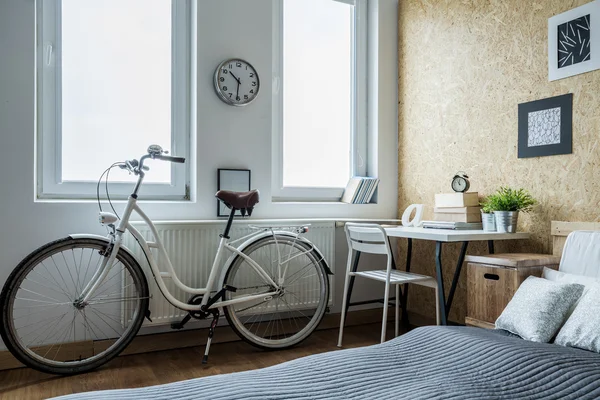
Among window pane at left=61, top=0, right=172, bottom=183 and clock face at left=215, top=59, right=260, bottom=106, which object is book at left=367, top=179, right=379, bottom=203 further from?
window pane at left=61, top=0, right=172, bottom=183

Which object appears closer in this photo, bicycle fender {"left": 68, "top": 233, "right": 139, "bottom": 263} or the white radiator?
bicycle fender {"left": 68, "top": 233, "right": 139, "bottom": 263}

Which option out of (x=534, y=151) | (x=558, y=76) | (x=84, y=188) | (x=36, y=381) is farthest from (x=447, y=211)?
(x=36, y=381)

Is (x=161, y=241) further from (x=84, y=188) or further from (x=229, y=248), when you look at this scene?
(x=84, y=188)

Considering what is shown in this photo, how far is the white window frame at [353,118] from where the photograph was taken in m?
3.36

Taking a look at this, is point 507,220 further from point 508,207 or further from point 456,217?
point 456,217

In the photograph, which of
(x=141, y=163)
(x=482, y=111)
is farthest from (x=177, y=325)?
(x=482, y=111)

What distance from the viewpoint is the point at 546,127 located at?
8.46 feet

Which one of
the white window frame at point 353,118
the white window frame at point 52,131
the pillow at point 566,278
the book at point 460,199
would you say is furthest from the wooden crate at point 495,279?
the white window frame at point 52,131

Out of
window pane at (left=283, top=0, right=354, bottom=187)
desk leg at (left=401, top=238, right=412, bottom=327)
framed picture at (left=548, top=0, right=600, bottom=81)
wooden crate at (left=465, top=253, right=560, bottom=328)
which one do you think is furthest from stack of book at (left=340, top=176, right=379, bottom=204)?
framed picture at (left=548, top=0, right=600, bottom=81)

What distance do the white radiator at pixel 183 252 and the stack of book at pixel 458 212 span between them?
1146 millimetres

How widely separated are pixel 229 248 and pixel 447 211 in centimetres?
138

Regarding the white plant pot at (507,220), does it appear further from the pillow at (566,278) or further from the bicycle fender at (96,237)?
the bicycle fender at (96,237)

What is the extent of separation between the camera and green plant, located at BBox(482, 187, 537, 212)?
259cm

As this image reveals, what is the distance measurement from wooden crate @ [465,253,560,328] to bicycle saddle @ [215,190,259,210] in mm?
1235
